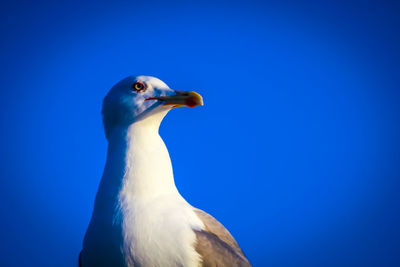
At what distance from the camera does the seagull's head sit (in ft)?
6.73

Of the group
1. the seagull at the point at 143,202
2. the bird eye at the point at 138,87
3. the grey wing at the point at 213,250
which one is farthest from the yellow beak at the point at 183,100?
the grey wing at the point at 213,250

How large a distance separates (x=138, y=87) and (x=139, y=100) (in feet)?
0.44

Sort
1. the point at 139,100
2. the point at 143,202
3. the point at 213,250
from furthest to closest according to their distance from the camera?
the point at 139,100, the point at 213,250, the point at 143,202

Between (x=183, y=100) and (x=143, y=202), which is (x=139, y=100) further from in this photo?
(x=143, y=202)

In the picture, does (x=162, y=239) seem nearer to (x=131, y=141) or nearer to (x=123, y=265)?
(x=123, y=265)

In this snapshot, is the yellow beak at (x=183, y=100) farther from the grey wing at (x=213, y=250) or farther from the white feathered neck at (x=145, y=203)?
the grey wing at (x=213, y=250)

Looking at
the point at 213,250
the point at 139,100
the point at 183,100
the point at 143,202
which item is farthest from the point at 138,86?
the point at 213,250

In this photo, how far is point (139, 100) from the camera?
210 centimetres

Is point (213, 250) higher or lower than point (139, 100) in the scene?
lower

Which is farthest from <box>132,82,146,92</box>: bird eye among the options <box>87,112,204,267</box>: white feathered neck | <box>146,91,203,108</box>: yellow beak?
<box>87,112,204,267</box>: white feathered neck

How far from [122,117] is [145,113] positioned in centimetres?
17

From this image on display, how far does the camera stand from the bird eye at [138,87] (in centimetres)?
216

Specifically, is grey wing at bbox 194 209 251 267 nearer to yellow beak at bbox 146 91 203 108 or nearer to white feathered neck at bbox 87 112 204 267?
white feathered neck at bbox 87 112 204 267

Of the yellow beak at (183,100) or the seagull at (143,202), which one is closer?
the seagull at (143,202)
